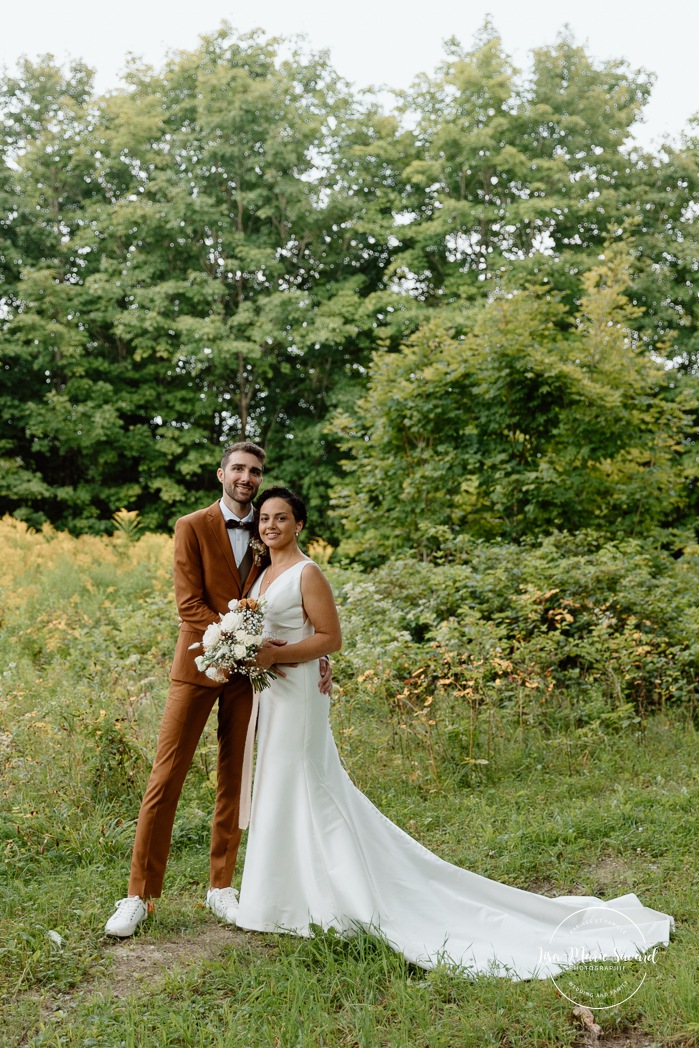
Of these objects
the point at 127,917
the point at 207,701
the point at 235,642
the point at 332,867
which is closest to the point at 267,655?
the point at 235,642

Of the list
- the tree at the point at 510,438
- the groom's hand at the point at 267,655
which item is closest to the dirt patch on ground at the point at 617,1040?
the groom's hand at the point at 267,655

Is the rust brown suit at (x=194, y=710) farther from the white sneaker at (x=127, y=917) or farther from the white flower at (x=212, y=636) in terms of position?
the white flower at (x=212, y=636)

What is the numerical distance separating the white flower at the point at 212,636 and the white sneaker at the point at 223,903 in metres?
1.29

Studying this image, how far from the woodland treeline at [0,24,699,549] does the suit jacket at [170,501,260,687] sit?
13.4 meters

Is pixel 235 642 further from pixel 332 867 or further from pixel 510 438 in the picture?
pixel 510 438

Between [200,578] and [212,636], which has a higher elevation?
[200,578]

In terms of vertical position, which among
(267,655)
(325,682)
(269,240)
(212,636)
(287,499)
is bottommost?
(325,682)

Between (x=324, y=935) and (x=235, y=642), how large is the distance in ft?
4.21

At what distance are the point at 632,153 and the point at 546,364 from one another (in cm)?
1402

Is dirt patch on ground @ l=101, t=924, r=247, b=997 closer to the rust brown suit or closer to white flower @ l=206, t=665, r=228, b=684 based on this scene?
the rust brown suit

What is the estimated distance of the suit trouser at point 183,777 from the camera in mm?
4105

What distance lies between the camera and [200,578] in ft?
13.8

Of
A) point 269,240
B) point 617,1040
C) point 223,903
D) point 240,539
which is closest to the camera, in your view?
point 617,1040

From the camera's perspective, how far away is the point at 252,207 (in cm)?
2134
